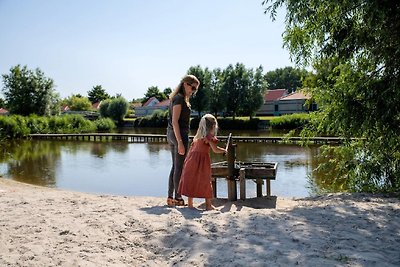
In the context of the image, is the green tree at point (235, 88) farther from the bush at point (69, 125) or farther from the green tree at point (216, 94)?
the bush at point (69, 125)

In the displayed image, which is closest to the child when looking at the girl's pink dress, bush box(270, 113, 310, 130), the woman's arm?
the girl's pink dress

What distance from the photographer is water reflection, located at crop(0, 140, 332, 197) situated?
11422 mm

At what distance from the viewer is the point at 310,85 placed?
8.44m

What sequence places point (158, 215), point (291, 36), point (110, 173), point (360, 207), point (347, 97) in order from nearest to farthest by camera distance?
point (158, 215) < point (360, 207) < point (347, 97) < point (291, 36) < point (110, 173)

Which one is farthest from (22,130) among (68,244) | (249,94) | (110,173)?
(68,244)

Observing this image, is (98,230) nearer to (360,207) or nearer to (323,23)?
(360,207)

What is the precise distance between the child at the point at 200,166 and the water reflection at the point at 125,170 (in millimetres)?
4249

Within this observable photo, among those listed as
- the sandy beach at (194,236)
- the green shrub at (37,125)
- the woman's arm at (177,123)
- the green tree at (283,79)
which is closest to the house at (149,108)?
the green tree at (283,79)

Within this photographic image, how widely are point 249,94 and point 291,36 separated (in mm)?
37914

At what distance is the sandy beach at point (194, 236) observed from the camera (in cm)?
327

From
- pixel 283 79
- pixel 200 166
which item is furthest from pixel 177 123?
pixel 283 79

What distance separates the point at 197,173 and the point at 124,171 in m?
10.2

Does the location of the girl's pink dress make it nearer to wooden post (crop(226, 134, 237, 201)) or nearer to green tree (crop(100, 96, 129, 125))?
wooden post (crop(226, 134, 237, 201))

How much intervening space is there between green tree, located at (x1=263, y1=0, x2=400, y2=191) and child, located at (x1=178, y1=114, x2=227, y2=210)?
3.10 meters
